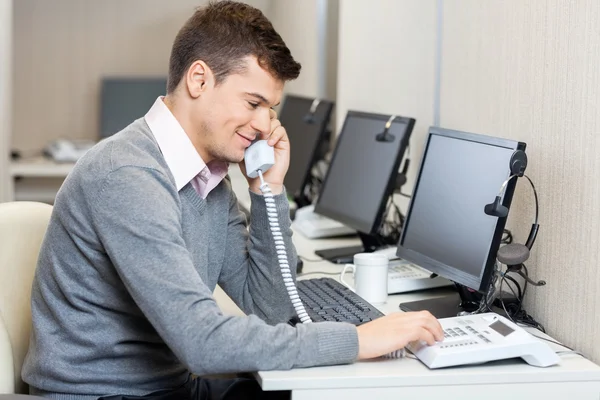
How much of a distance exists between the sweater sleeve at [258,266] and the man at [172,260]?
0.28 feet

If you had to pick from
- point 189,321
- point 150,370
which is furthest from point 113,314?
point 189,321

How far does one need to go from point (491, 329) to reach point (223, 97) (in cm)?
63

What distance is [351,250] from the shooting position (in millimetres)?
2525

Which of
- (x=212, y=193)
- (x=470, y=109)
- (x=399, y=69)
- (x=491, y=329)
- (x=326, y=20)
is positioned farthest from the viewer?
(x=326, y=20)

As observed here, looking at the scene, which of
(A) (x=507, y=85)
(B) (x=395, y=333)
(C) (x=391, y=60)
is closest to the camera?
(B) (x=395, y=333)

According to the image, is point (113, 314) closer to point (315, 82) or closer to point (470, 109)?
point (470, 109)

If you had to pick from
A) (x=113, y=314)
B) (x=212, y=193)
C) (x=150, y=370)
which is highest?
(x=212, y=193)

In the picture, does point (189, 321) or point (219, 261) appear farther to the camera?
point (219, 261)

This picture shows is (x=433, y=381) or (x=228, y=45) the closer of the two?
(x=433, y=381)

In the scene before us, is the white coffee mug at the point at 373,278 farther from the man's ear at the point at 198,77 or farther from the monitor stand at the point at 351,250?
the man's ear at the point at 198,77

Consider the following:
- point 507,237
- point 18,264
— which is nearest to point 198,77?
point 18,264

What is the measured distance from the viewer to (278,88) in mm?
1581

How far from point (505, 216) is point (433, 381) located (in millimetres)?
410

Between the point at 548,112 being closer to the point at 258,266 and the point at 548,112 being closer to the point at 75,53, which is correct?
the point at 258,266
